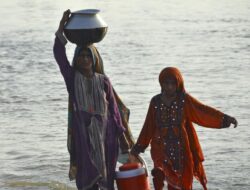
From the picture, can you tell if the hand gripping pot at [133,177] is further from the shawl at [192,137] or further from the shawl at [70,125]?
the shawl at [192,137]

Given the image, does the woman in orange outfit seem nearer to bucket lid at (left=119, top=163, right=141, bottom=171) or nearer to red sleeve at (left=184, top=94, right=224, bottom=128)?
red sleeve at (left=184, top=94, right=224, bottom=128)

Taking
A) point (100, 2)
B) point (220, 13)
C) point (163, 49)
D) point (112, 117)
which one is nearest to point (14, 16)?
point (100, 2)

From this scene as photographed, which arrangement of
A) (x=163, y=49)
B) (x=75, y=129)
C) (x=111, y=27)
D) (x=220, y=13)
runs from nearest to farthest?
(x=75, y=129)
(x=163, y=49)
(x=111, y=27)
(x=220, y=13)

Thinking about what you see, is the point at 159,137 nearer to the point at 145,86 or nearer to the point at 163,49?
the point at 145,86

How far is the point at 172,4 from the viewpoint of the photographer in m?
29.1

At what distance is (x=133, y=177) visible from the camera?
23.7 feet

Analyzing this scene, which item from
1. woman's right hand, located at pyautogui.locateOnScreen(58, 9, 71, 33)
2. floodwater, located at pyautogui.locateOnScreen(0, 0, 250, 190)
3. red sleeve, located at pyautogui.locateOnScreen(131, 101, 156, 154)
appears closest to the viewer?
woman's right hand, located at pyautogui.locateOnScreen(58, 9, 71, 33)

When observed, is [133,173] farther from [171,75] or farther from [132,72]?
[132,72]

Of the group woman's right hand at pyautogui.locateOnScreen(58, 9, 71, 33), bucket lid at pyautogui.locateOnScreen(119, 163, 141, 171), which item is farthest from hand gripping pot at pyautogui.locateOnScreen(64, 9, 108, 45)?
bucket lid at pyautogui.locateOnScreen(119, 163, 141, 171)

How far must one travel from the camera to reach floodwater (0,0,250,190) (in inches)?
413

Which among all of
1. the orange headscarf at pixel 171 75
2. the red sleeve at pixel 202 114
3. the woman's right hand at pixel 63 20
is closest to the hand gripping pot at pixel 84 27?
the woman's right hand at pixel 63 20

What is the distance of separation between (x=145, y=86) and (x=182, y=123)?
777 centimetres

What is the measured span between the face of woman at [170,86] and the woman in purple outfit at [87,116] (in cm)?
46

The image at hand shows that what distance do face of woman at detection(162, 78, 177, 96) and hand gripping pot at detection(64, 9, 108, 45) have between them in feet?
2.05
